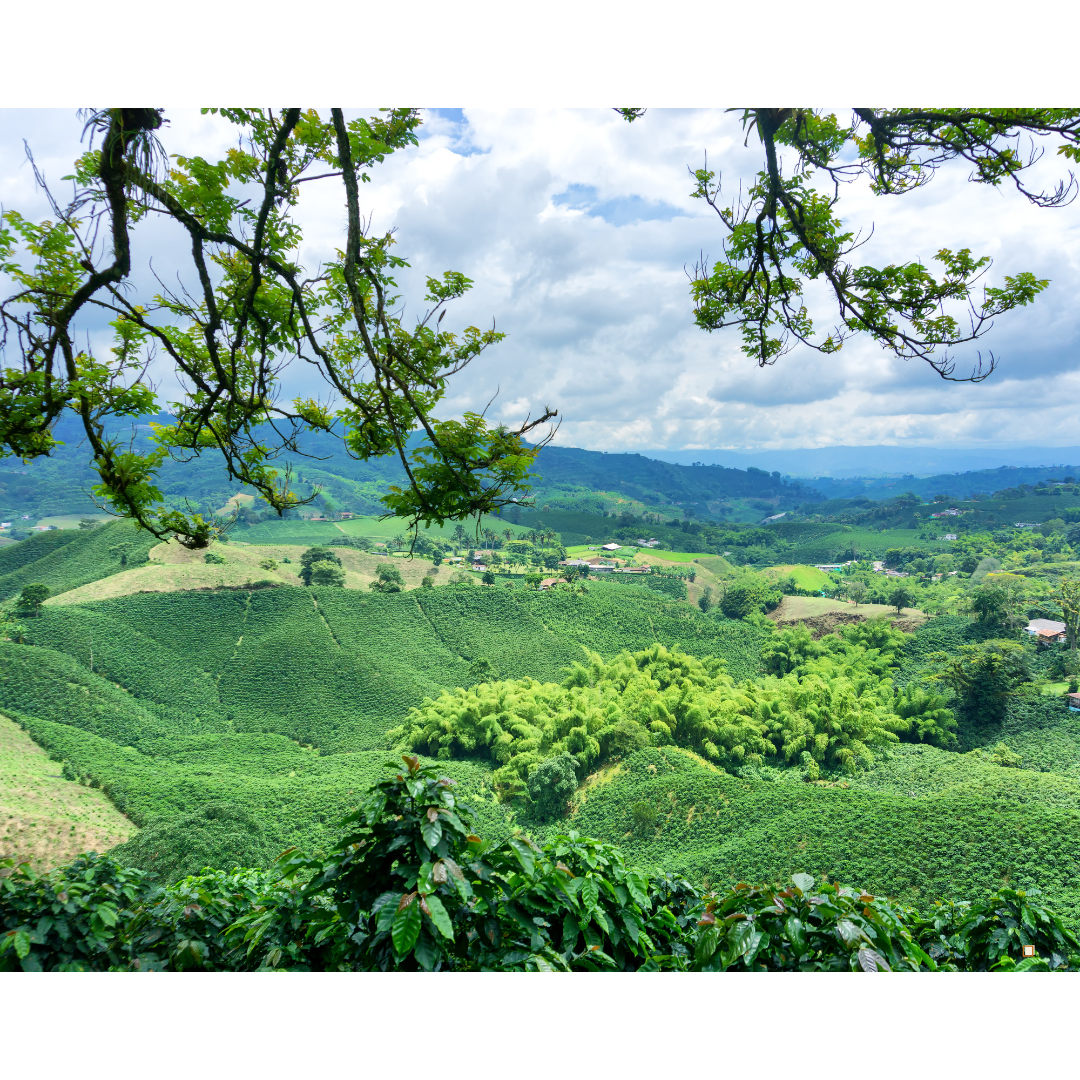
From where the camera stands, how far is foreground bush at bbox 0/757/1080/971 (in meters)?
1.42

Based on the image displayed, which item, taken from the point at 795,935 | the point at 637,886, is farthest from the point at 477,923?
the point at 795,935

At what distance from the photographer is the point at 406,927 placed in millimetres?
1265

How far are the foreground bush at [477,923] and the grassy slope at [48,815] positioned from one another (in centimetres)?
1179

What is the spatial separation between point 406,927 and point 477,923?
0.33 m

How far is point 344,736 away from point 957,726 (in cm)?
2310

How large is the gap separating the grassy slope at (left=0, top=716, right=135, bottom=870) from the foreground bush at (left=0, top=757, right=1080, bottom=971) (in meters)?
11.8

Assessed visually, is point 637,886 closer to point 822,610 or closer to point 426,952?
point 426,952

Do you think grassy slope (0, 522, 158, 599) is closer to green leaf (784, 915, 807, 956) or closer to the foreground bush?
the foreground bush

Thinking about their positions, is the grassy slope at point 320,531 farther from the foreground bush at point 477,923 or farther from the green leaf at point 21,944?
the green leaf at point 21,944

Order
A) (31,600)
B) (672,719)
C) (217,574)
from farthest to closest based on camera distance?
1. (217,574)
2. (31,600)
3. (672,719)

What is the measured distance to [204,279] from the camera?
265 centimetres

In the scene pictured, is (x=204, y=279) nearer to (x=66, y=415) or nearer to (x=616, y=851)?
(x=66, y=415)

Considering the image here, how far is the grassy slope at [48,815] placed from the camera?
11.0 m
